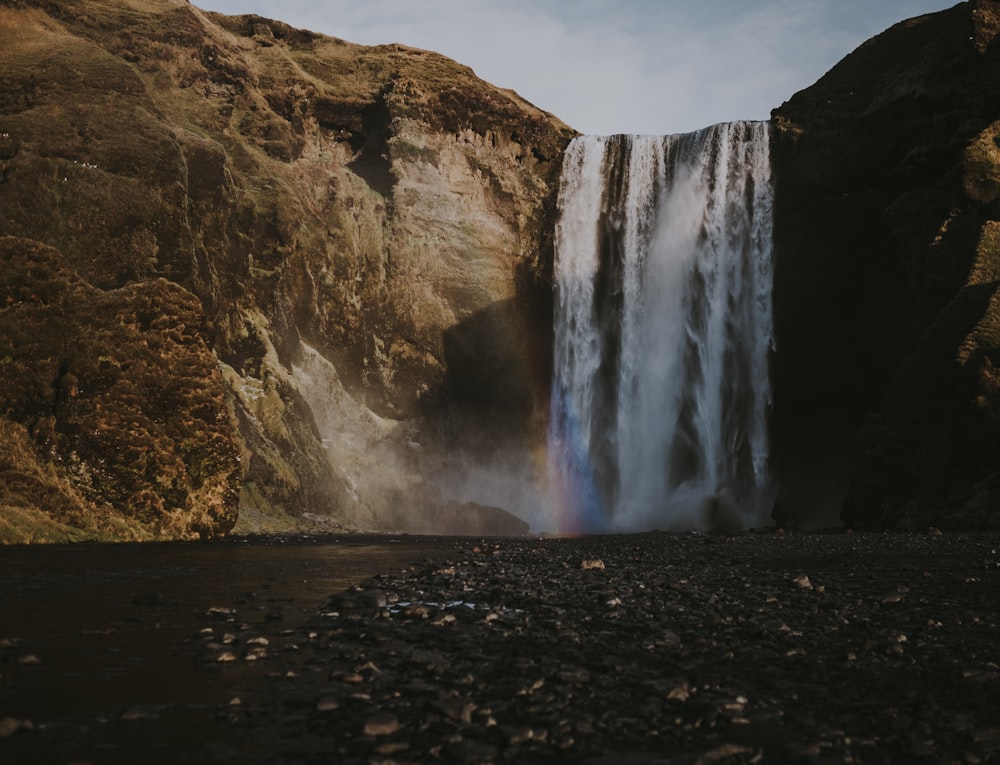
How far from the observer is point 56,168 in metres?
39.4

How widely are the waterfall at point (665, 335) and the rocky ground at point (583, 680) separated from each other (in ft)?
123

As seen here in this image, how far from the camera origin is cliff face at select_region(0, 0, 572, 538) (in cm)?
3012

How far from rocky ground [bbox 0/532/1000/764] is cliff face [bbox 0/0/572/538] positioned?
21.5 m

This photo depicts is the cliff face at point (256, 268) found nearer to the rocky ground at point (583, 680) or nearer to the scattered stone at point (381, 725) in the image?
the rocky ground at point (583, 680)

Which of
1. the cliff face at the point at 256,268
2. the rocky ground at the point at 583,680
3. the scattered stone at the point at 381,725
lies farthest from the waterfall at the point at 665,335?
the scattered stone at the point at 381,725

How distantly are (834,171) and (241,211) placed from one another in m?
36.3

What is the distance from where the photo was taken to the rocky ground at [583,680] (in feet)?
17.2

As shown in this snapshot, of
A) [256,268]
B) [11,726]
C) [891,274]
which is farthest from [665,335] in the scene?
[11,726]

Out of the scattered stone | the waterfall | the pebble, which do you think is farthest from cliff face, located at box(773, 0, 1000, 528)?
the pebble

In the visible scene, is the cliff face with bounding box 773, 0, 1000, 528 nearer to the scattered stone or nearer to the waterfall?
the waterfall

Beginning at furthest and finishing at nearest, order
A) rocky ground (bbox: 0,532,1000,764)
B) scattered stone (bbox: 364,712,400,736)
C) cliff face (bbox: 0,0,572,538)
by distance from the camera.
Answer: cliff face (bbox: 0,0,572,538), scattered stone (bbox: 364,712,400,736), rocky ground (bbox: 0,532,1000,764)

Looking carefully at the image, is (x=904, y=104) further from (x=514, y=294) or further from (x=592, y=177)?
(x=514, y=294)

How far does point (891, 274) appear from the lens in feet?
151

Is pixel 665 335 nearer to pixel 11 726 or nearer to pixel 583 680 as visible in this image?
pixel 583 680
